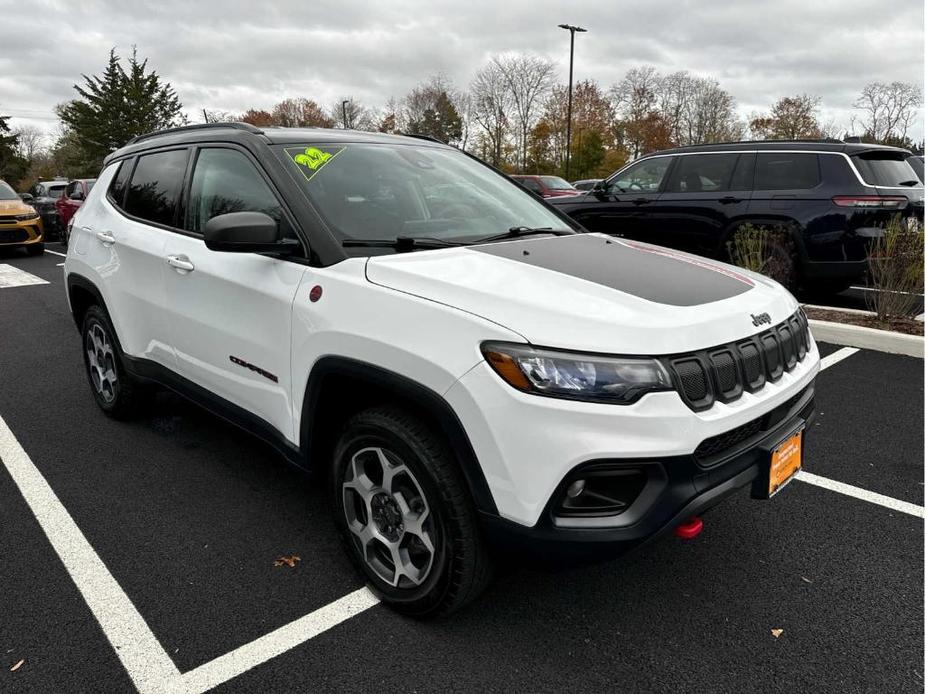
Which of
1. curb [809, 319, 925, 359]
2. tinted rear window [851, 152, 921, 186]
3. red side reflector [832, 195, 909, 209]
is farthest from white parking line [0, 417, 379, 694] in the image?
tinted rear window [851, 152, 921, 186]

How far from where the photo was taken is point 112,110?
45875mm

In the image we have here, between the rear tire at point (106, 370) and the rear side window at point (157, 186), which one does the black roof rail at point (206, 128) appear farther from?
the rear tire at point (106, 370)

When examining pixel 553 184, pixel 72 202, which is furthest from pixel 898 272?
Result: pixel 72 202

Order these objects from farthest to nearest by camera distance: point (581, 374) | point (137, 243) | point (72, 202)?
point (72, 202) → point (137, 243) → point (581, 374)

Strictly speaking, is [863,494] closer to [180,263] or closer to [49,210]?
[180,263]

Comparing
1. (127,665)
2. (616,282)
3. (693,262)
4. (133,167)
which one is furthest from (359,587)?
(133,167)

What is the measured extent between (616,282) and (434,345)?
0.73 metres

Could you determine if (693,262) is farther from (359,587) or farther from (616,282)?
(359,587)

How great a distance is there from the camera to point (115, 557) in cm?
292

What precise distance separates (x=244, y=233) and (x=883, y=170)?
7206mm

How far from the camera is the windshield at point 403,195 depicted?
279 cm

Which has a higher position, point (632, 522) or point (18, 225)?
point (18, 225)

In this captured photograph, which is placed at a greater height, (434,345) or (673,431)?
(434,345)

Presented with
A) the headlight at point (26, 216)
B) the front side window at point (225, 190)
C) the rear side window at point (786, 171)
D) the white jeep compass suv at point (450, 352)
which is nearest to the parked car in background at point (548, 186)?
the rear side window at point (786, 171)
